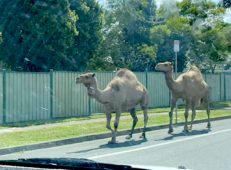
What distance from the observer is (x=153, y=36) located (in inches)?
1462

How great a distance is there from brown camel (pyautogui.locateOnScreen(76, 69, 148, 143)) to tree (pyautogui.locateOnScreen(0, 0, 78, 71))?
11189mm

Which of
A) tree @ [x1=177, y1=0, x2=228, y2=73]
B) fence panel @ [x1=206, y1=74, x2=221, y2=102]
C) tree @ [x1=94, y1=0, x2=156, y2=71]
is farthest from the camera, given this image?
tree @ [x1=94, y1=0, x2=156, y2=71]

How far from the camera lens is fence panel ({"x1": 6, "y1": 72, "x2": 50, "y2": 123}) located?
18781 mm

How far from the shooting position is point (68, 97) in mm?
21797

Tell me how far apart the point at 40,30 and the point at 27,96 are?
656 centimetres

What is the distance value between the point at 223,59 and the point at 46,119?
20369 mm

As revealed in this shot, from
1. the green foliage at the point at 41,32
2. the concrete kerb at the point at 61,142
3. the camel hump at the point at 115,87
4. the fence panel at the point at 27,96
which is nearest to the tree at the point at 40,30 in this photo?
the green foliage at the point at 41,32

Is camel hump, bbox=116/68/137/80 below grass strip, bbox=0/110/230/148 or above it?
above

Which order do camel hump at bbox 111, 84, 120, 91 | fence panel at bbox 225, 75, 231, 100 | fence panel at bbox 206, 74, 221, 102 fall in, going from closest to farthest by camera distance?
camel hump at bbox 111, 84, 120, 91
fence panel at bbox 206, 74, 221, 102
fence panel at bbox 225, 75, 231, 100

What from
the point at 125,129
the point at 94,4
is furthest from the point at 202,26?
the point at 125,129

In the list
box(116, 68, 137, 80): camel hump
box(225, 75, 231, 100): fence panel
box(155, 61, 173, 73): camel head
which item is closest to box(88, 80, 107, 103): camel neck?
box(116, 68, 137, 80): camel hump

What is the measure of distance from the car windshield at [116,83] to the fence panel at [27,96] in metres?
0.04

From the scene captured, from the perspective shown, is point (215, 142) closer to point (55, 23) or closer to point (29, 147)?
point (29, 147)

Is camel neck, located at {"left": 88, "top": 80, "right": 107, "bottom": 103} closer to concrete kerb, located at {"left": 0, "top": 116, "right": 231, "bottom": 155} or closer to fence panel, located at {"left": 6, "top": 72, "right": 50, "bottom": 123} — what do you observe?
concrete kerb, located at {"left": 0, "top": 116, "right": 231, "bottom": 155}
